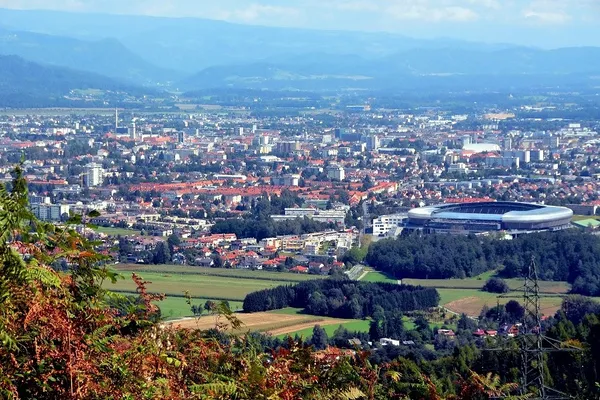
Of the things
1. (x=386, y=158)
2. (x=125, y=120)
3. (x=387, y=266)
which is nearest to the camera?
(x=387, y=266)

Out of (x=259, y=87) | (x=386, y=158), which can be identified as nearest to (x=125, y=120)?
(x=386, y=158)

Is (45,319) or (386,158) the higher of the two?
(45,319)

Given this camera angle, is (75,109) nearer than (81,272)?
No

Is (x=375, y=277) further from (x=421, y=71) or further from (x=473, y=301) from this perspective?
(x=421, y=71)

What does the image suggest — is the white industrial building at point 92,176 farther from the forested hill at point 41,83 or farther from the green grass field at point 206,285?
the forested hill at point 41,83

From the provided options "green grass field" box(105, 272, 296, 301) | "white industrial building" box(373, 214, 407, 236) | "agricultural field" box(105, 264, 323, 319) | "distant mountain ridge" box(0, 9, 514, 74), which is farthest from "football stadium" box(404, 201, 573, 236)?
"distant mountain ridge" box(0, 9, 514, 74)

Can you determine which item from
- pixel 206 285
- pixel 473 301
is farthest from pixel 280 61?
pixel 473 301

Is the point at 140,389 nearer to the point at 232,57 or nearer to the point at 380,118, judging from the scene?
the point at 380,118

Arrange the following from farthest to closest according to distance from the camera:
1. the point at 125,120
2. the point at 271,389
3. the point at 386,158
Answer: the point at 125,120
the point at 386,158
the point at 271,389
